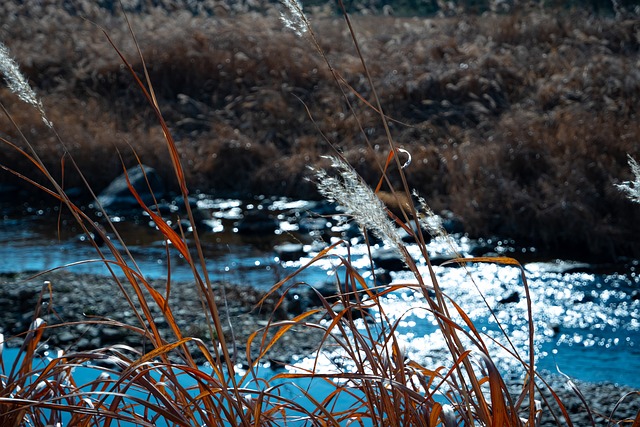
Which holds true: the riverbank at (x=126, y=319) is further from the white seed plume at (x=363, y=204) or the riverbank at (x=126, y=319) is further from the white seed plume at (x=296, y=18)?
the white seed plume at (x=296, y=18)

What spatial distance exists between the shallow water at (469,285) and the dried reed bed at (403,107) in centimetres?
79

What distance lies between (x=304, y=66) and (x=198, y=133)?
2037 millimetres

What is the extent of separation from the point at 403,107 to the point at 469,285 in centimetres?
511

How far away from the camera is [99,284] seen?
580 cm

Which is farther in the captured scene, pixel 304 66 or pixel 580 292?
pixel 304 66

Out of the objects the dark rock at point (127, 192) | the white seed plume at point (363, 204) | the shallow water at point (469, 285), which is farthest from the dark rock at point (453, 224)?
the white seed plume at point (363, 204)

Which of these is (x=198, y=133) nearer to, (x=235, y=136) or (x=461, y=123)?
(x=235, y=136)

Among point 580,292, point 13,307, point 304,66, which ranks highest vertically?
point 304,66

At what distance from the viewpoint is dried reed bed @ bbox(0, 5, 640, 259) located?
750cm

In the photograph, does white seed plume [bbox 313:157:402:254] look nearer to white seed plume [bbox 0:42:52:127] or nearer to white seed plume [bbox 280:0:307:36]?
white seed plume [bbox 280:0:307:36]

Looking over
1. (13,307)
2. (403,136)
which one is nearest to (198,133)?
(403,136)

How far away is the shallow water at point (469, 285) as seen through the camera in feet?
15.2

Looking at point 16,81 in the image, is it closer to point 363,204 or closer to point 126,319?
point 363,204

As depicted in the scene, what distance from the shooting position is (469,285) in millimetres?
6098
